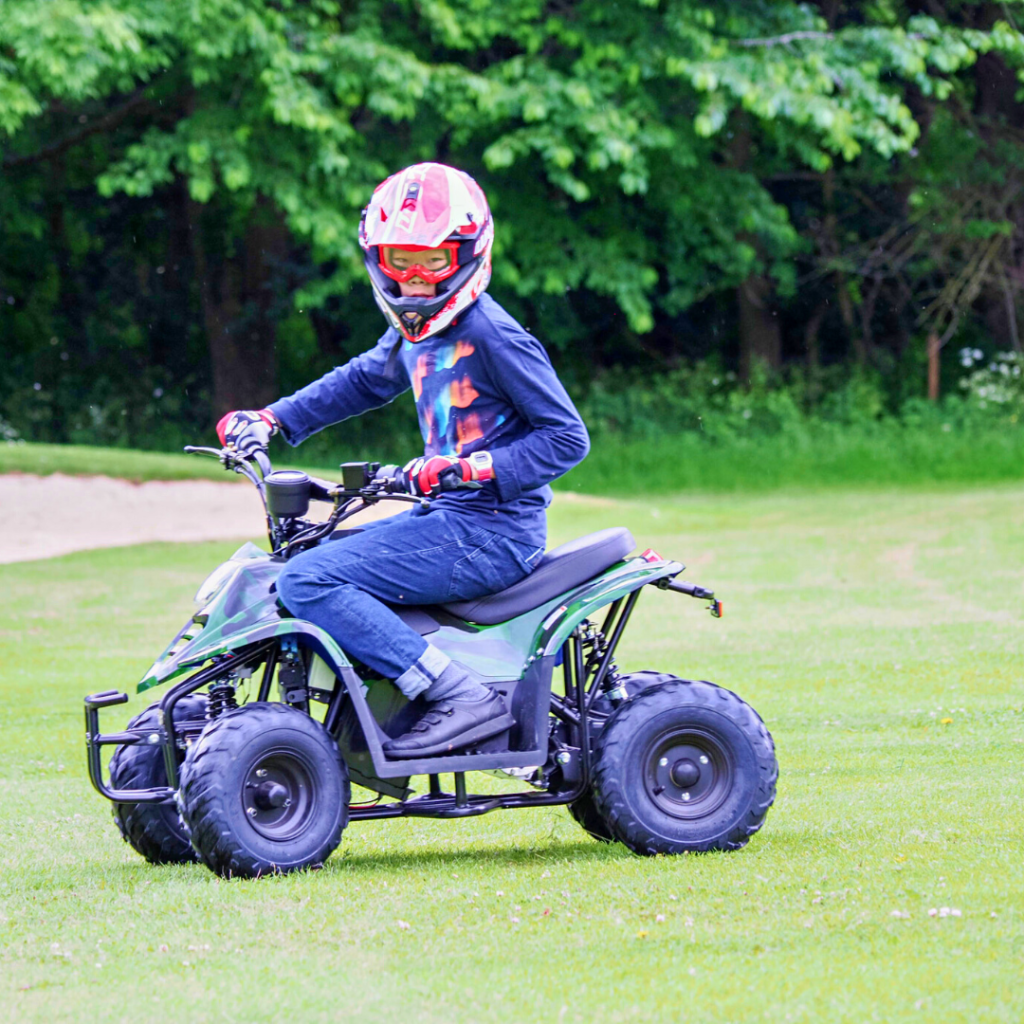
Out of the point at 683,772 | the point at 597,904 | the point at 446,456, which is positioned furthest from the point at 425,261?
the point at 597,904

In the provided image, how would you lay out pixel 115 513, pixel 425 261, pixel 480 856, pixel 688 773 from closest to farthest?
pixel 425 261 < pixel 688 773 < pixel 480 856 < pixel 115 513

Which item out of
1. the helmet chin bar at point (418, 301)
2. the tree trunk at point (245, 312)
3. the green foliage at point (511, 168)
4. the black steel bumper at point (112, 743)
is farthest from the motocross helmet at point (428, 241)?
the tree trunk at point (245, 312)

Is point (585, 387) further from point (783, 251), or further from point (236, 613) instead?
point (236, 613)

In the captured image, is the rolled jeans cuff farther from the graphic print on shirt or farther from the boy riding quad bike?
the graphic print on shirt

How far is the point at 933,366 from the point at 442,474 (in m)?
22.6

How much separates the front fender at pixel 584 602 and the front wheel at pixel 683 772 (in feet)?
1.09

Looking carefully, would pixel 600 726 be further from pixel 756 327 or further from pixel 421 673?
pixel 756 327

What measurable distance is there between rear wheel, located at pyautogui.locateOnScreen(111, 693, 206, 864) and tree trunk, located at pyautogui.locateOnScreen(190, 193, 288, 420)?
20.8m

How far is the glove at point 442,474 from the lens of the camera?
488 centimetres

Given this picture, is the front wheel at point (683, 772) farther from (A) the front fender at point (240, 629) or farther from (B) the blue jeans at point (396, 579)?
(A) the front fender at point (240, 629)

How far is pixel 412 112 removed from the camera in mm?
22172

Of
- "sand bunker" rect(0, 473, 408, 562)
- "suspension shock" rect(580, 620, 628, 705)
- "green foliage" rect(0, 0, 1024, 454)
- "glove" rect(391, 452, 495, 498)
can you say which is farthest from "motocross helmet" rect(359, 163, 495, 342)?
"green foliage" rect(0, 0, 1024, 454)

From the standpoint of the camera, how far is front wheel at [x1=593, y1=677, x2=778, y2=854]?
530 cm

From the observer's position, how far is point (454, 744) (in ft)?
16.9
